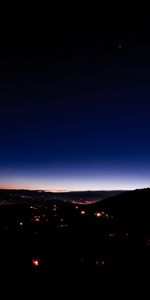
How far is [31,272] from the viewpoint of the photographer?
37969mm

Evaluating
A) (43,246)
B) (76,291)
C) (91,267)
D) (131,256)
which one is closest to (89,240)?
(43,246)

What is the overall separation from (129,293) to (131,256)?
63.4ft

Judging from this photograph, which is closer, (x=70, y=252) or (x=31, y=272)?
(x=31, y=272)

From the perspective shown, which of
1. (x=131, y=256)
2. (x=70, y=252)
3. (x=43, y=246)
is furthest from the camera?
(x=43, y=246)

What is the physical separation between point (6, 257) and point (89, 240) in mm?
20052

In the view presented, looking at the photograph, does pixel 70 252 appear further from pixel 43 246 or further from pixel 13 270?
pixel 13 270

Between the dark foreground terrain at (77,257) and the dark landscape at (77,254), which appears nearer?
the dark foreground terrain at (77,257)

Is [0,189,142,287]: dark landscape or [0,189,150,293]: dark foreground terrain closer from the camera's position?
[0,189,150,293]: dark foreground terrain

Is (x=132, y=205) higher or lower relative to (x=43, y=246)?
higher

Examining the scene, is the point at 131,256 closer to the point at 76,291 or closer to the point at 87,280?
the point at 87,280

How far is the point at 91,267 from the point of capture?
3934 centimetres

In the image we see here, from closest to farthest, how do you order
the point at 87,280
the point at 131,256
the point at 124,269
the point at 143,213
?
the point at 87,280, the point at 124,269, the point at 131,256, the point at 143,213

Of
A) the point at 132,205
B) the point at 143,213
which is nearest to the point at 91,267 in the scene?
the point at 143,213

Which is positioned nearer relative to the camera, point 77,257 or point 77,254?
point 77,257
